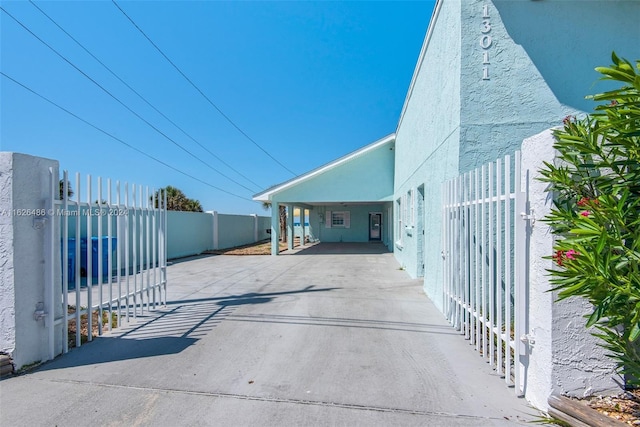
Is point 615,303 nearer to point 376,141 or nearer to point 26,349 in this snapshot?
point 26,349

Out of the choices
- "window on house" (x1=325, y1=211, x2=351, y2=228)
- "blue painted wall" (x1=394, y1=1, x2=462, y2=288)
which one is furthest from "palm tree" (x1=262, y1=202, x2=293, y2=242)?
"blue painted wall" (x1=394, y1=1, x2=462, y2=288)

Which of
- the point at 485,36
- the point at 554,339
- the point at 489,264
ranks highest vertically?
the point at 485,36

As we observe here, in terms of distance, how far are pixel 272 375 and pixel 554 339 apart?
104 inches

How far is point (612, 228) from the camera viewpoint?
2.19m

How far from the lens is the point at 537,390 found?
2.95 meters

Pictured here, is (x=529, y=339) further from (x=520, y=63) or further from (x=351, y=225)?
(x=351, y=225)

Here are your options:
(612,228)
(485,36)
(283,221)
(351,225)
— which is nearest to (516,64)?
(485,36)

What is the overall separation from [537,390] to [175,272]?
1043 centimetres

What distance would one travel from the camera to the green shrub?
196cm

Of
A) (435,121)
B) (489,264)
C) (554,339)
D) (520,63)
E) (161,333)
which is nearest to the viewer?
(554,339)

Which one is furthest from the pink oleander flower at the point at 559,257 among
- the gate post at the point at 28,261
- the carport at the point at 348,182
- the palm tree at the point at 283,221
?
the palm tree at the point at 283,221

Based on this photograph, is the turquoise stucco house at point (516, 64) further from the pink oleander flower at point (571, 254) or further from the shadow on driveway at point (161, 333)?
the shadow on driveway at point (161, 333)

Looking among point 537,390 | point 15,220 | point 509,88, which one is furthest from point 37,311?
point 509,88

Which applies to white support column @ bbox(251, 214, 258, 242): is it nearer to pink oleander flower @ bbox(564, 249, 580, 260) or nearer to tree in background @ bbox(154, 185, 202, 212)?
tree in background @ bbox(154, 185, 202, 212)
